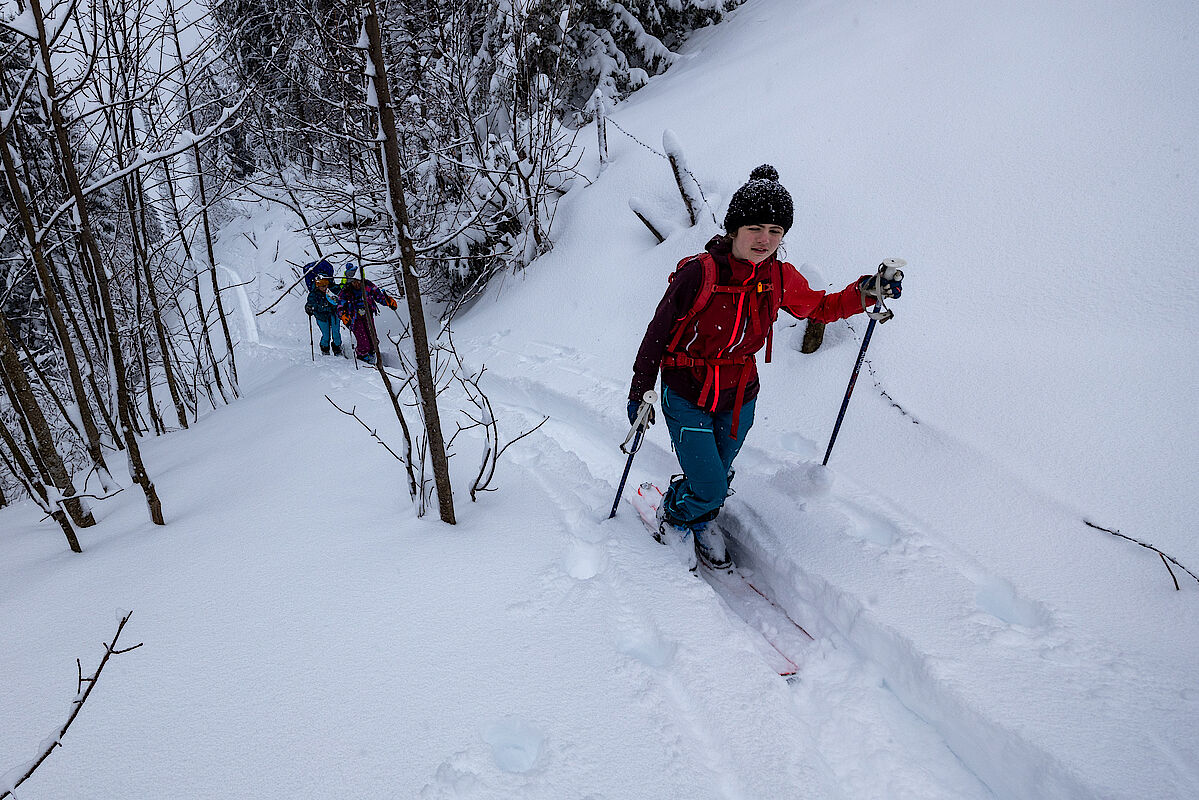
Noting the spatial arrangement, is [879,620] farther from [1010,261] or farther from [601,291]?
[601,291]

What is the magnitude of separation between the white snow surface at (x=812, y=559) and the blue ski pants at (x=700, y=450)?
0.36 meters

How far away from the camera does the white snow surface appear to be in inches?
69.8

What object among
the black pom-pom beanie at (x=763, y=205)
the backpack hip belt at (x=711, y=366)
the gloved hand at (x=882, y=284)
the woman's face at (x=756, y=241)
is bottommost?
the backpack hip belt at (x=711, y=366)

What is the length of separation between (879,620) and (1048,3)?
7125 mm

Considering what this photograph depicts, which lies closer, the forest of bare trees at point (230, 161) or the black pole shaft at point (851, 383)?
the forest of bare trees at point (230, 161)

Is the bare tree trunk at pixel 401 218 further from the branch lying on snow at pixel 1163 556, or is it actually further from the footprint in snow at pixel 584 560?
the branch lying on snow at pixel 1163 556

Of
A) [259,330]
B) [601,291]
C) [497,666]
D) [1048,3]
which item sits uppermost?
[1048,3]

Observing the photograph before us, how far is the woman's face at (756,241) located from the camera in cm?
225

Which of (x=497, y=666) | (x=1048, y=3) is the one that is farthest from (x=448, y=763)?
(x=1048, y=3)

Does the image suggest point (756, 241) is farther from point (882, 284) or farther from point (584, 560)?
point (584, 560)

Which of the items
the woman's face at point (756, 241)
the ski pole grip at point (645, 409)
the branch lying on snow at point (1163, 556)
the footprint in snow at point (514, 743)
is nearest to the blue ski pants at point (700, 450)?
the ski pole grip at point (645, 409)

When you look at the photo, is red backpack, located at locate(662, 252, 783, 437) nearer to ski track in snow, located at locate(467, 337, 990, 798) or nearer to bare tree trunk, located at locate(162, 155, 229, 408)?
ski track in snow, located at locate(467, 337, 990, 798)

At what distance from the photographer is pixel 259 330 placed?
13.4m

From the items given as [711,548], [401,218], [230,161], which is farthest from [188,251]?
[711,548]
